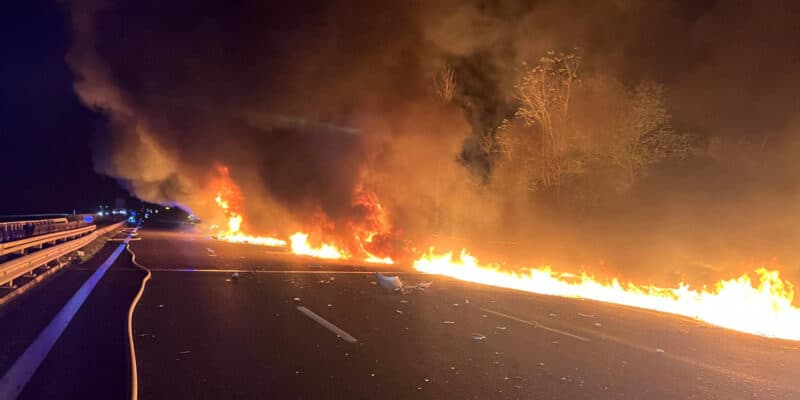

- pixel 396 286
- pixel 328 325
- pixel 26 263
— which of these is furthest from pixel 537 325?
pixel 26 263

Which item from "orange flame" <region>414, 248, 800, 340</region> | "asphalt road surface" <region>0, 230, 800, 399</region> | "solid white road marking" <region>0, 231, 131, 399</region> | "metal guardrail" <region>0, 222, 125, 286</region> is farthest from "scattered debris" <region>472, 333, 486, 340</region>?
"metal guardrail" <region>0, 222, 125, 286</region>

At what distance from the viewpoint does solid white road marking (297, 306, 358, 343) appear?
734cm

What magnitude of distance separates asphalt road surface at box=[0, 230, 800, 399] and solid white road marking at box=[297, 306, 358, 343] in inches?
1.2

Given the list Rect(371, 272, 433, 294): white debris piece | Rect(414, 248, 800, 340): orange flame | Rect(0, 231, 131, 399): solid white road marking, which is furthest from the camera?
Rect(371, 272, 433, 294): white debris piece

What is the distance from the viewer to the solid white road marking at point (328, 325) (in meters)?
7.34

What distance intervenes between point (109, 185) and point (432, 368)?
353 feet

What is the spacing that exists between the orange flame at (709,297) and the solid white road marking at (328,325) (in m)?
5.56

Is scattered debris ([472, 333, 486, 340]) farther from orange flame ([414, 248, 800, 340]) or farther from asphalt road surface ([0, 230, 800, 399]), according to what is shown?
orange flame ([414, 248, 800, 340])

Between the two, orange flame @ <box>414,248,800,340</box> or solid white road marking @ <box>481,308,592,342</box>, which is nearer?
solid white road marking @ <box>481,308,592,342</box>

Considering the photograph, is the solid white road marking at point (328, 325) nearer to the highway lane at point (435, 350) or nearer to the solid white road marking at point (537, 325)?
the highway lane at point (435, 350)

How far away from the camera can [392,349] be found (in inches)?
269

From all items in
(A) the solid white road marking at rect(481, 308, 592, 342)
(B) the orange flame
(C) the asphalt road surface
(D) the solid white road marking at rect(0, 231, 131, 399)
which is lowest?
(D) the solid white road marking at rect(0, 231, 131, 399)

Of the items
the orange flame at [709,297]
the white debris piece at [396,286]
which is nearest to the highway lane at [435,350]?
the white debris piece at [396,286]

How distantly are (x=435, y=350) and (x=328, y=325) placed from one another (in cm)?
188
